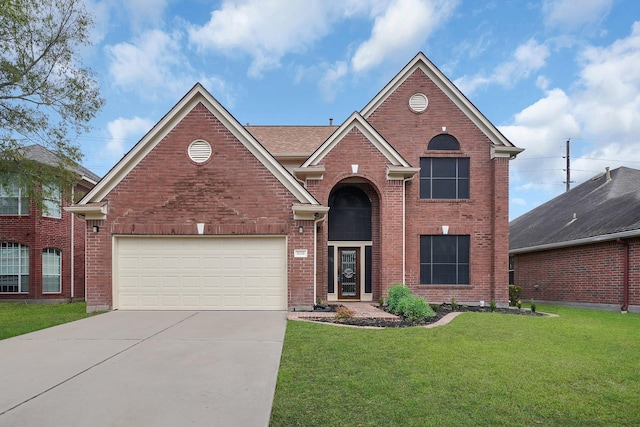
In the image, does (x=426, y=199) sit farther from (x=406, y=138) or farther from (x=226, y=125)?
(x=226, y=125)

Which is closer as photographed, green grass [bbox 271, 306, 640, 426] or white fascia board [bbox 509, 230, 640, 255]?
green grass [bbox 271, 306, 640, 426]

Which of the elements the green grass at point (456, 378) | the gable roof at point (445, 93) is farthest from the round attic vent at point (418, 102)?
the green grass at point (456, 378)

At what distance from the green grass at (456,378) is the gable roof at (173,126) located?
4.65m

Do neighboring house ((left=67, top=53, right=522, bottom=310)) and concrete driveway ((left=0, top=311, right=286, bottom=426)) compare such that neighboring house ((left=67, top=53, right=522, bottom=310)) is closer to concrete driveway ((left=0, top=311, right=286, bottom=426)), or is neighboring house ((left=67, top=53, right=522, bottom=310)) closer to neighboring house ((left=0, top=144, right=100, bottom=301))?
concrete driveway ((left=0, top=311, right=286, bottom=426))

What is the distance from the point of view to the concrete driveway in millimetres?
4181

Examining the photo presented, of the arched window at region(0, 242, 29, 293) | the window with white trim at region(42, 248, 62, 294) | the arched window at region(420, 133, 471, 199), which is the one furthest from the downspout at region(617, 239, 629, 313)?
the arched window at region(0, 242, 29, 293)

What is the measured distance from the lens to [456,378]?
5.37 meters

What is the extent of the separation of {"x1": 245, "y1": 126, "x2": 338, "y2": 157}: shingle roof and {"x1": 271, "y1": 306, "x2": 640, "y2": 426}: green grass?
30.8 ft

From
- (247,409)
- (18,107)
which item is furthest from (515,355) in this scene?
(18,107)

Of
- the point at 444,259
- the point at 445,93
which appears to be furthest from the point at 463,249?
the point at 445,93

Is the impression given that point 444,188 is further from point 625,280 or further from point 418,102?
point 625,280

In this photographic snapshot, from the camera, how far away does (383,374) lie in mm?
5516

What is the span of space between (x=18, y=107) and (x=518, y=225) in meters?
26.8

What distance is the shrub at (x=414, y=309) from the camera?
408 inches
